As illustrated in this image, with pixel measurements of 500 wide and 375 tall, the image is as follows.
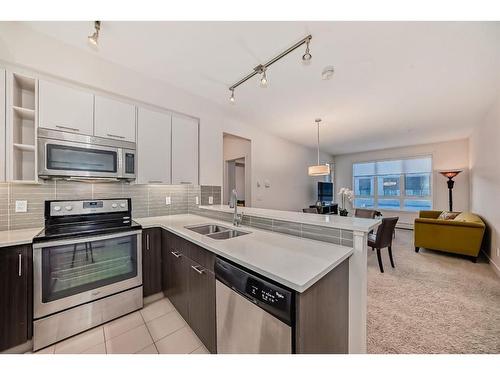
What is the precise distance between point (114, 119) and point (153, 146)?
0.46m

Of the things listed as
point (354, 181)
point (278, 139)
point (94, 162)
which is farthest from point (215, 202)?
point (354, 181)

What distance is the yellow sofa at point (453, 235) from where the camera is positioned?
10.4 feet

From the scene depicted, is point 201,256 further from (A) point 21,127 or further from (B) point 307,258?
(A) point 21,127

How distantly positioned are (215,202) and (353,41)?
2.59 metres

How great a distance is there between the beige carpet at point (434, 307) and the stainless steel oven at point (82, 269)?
7.39ft

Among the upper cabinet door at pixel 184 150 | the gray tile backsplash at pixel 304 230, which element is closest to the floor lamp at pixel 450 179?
the gray tile backsplash at pixel 304 230

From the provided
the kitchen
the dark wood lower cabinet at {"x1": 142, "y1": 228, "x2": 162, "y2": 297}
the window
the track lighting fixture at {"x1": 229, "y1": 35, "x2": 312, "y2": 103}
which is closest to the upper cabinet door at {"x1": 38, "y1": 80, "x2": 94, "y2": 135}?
the kitchen

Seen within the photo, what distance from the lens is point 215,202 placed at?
311cm

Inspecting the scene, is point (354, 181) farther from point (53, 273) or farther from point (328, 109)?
point (53, 273)

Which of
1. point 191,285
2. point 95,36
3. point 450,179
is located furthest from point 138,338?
point 450,179

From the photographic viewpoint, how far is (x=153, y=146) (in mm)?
2365
